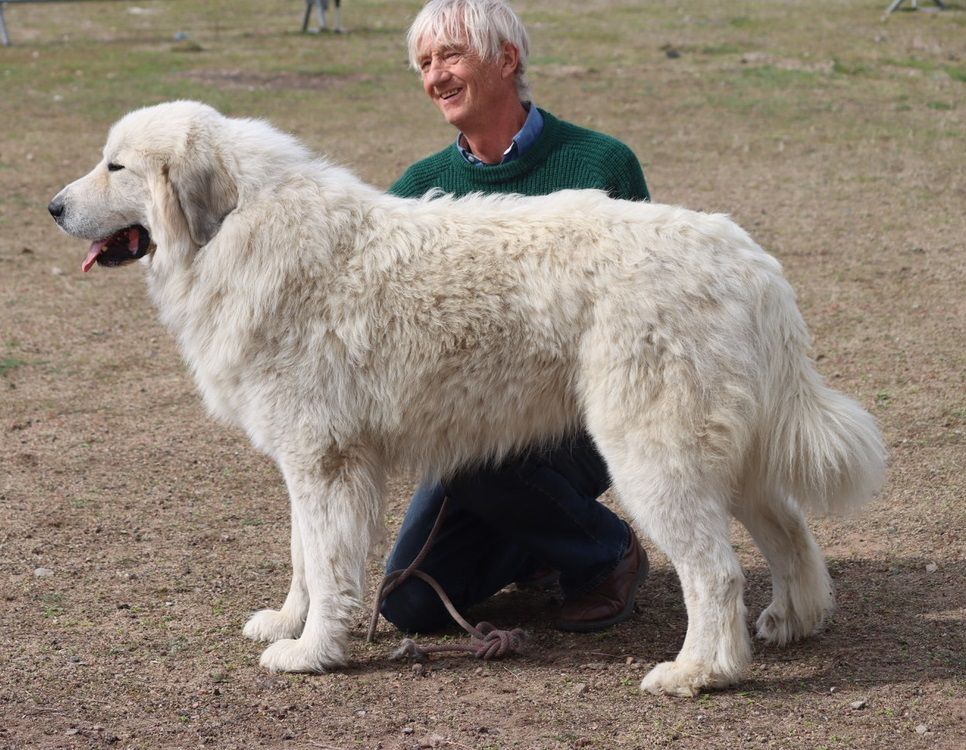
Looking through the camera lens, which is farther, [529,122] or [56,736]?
[529,122]

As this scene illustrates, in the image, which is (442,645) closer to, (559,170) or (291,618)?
(291,618)

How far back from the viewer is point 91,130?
13055mm

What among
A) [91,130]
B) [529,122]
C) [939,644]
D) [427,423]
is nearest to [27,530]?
[427,423]

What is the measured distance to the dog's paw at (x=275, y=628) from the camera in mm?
4145

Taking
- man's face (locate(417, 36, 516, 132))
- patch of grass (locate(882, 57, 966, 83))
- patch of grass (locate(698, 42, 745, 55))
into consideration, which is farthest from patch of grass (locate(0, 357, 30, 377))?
patch of grass (locate(698, 42, 745, 55))

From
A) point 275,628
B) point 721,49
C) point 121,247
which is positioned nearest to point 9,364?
point 121,247

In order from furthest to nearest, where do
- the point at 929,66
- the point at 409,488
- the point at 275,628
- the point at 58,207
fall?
the point at 929,66 → the point at 409,488 → the point at 275,628 → the point at 58,207

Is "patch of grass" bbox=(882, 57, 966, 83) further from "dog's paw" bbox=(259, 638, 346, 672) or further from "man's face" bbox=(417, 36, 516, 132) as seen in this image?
"dog's paw" bbox=(259, 638, 346, 672)

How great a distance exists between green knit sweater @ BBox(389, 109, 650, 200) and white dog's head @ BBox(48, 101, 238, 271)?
934mm

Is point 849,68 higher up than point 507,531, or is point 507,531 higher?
point 849,68

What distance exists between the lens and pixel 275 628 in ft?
13.6

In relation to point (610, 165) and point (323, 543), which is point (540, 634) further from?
point (610, 165)

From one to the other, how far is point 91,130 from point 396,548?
32.2 feet

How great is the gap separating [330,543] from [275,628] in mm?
479
